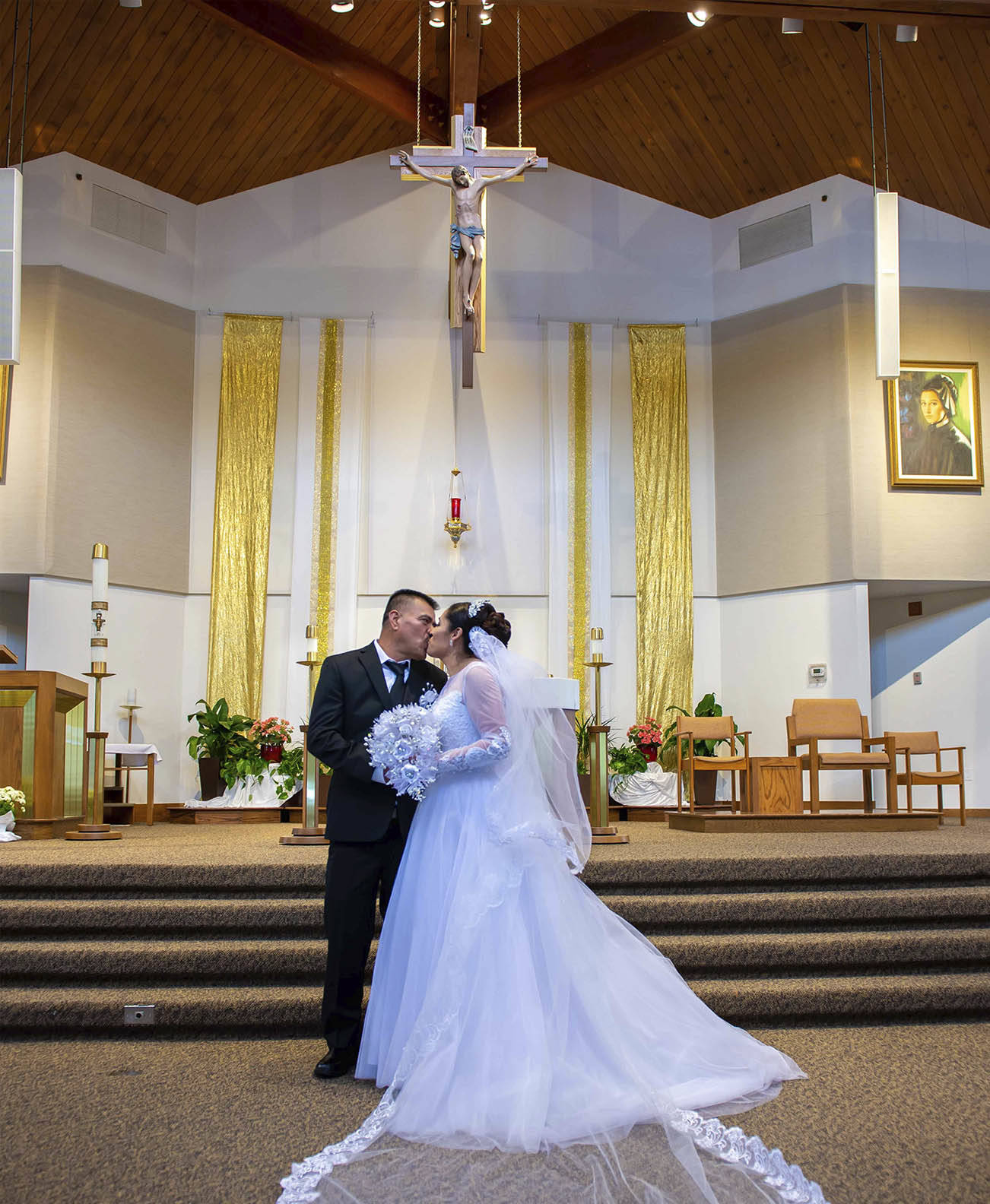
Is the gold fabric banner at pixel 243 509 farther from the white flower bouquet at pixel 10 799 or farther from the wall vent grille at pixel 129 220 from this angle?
the white flower bouquet at pixel 10 799

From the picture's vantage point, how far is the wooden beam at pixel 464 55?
9.15 meters

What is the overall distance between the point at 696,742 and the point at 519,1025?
23.3 feet

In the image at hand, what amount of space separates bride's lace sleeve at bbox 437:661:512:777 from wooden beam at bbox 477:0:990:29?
6153 mm

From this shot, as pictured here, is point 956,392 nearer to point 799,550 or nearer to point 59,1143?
point 799,550

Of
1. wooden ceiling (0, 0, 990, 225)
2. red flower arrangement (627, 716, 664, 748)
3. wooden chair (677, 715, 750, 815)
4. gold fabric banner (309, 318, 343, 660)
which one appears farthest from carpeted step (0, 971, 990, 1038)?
wooden ceiling (0, 0, 990, 225)

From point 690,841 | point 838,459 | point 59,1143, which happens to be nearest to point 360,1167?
point 59,1143

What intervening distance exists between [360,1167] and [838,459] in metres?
8.48

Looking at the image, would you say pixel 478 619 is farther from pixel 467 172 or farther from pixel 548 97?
pixel 548 97

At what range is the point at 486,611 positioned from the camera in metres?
3.85

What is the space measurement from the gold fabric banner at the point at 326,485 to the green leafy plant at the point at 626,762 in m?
2.79

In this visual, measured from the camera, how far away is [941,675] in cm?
1043

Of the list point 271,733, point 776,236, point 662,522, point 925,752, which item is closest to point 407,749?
point 925,752

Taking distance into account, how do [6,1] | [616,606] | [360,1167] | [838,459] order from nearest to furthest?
[360,1167], [6,1], [838,459], [616,606]

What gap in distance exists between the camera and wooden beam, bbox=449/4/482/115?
9.15 meters
